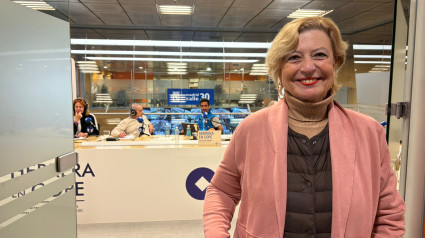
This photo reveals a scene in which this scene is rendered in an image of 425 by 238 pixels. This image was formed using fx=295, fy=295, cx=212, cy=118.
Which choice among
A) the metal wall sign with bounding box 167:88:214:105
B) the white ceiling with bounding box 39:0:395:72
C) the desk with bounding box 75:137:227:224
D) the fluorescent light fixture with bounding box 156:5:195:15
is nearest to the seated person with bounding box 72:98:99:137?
the desk with bounding box 75:137:227:224

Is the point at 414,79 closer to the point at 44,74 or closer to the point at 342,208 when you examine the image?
the point at 342,208

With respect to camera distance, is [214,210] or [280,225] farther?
[214,210]

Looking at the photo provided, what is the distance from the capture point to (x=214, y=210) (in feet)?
3.23

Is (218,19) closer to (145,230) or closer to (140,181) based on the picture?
(140,181)

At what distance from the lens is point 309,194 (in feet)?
2.97

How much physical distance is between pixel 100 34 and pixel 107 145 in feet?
22.0

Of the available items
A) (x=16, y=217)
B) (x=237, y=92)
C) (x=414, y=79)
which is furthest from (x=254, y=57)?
(x=16, y=217)

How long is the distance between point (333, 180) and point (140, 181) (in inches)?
120

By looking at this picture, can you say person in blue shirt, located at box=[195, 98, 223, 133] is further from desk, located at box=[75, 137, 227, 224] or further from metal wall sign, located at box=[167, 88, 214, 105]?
metal wall sign, located at box=[167, 88, 214, 105]

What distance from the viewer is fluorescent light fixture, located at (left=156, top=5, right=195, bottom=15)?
686 cm

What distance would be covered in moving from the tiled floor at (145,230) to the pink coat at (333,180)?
2.58m

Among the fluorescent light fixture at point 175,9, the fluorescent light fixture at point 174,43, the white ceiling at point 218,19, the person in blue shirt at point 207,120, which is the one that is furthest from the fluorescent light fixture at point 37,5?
the fluorescent light fixture at point 174,43

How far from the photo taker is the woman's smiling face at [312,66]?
912 mm

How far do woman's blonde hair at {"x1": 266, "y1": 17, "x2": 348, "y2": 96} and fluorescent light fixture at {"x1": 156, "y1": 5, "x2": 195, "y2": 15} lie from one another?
20.9ft
